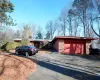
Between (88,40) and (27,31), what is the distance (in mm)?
16236

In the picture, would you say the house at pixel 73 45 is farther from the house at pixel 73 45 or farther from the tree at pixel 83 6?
the tree at pixel 83 6

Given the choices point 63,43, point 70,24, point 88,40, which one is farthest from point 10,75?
point 70,24

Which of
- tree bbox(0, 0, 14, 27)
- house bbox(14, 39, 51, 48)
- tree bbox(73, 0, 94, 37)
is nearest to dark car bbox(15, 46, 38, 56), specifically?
tree bbox(0, 0, 14, 27)

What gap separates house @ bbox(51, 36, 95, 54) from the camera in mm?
30391

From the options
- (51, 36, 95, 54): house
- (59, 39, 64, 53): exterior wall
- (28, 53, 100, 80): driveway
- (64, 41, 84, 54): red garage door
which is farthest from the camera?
(64, 41, 84, 54): red garage door

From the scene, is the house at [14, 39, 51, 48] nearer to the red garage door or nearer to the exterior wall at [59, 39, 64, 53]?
the red garage door

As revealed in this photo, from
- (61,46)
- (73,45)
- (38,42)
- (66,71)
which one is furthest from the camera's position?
(38,42)

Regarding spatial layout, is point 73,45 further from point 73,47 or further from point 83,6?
point 83,6

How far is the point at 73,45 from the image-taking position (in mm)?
31281

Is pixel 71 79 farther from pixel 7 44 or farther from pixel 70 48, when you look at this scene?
pixel 7 44

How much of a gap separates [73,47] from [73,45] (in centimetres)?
39

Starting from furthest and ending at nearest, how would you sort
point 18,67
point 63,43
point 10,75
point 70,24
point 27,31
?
1. point 70,24
2. point 27,31
3. point 63,43
4. point 18,67
5. point 10,75

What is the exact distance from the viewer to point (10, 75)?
12789 mm

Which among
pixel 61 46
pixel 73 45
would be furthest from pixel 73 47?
pixel 61 46
